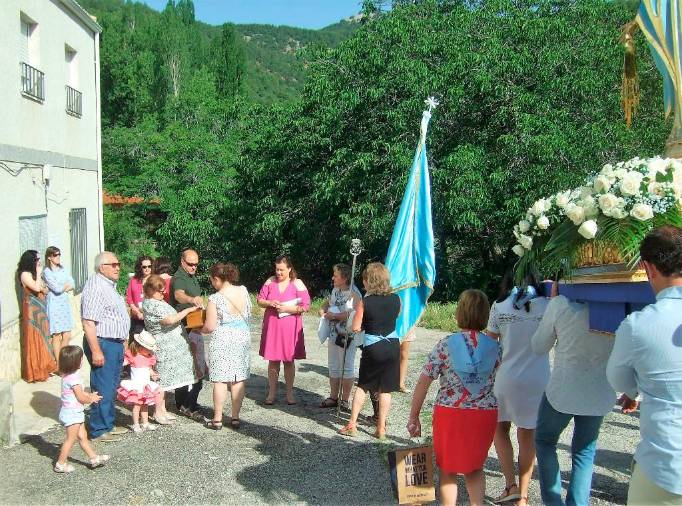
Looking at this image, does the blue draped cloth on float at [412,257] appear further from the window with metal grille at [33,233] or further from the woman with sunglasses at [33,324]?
the window with metal grille at [33,233]

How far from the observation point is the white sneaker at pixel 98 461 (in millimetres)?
5512

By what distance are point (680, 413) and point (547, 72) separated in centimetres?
1319

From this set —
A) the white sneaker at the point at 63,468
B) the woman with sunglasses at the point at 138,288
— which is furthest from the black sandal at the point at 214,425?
the woman with sunglasses at the point at 138,288

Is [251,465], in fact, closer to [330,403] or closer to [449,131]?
[330,403]

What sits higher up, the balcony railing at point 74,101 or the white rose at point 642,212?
the balcony railing at point 74,101

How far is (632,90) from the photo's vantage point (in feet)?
17.3

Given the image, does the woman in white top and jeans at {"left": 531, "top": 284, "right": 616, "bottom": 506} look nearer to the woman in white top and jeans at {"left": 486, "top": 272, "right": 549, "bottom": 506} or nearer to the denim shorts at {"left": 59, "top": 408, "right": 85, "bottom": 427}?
the woman in white top and jeans at {"left": 486, "top": 272, "right": 549, "bottom": 506}

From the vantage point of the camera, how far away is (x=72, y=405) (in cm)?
546

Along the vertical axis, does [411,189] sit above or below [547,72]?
below

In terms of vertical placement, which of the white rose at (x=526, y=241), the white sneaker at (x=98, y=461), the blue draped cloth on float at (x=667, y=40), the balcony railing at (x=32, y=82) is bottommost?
the white sneaker at (x=98, y=461)

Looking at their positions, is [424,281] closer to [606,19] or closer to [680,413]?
[680,413]

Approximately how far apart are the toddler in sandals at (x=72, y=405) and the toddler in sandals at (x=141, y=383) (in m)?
0.97

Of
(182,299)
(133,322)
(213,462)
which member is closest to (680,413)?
(213,462)

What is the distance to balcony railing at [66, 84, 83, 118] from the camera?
11735mm
